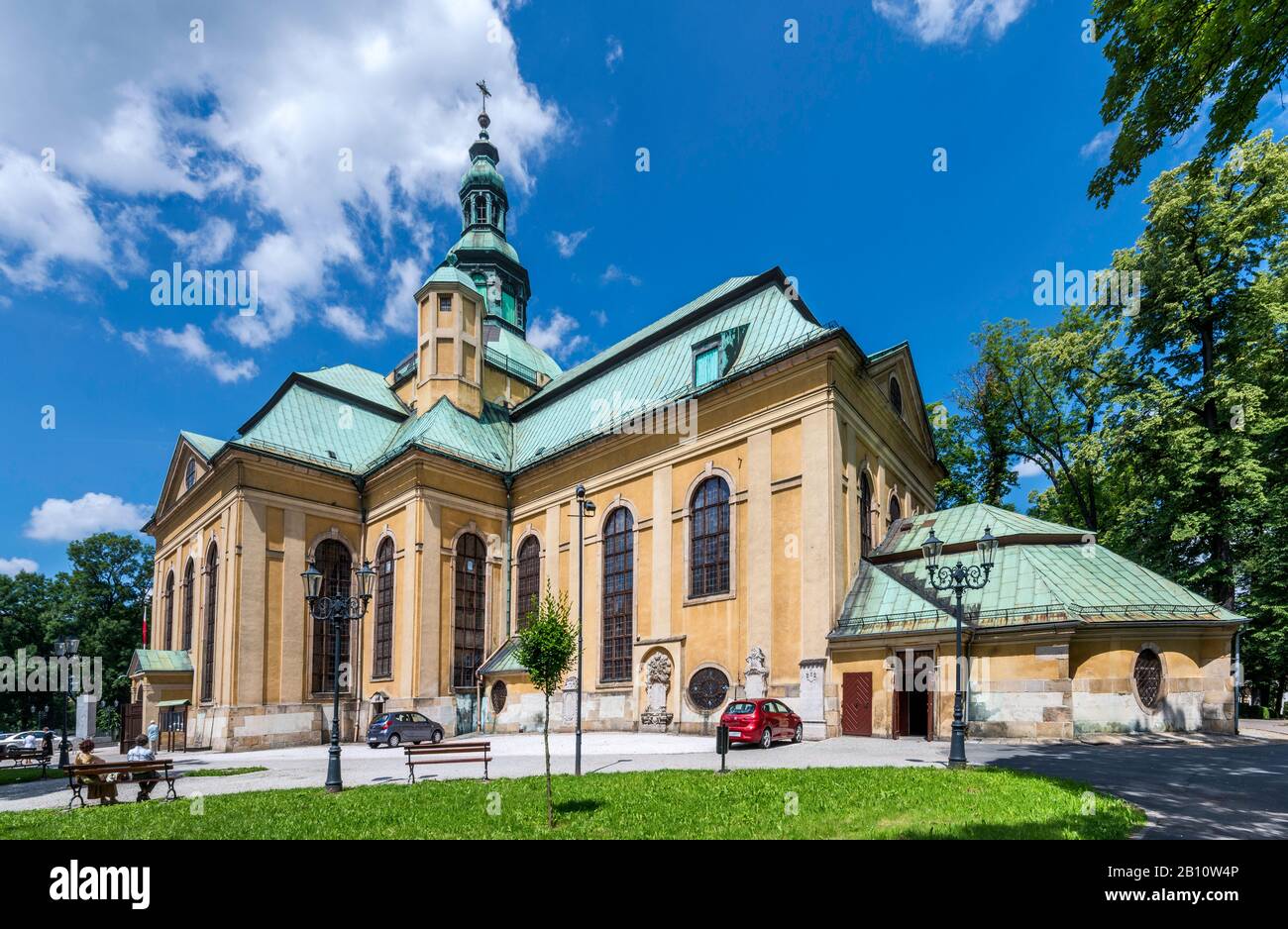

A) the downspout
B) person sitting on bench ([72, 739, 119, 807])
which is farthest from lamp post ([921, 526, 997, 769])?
the downspout

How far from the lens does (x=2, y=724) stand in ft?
199

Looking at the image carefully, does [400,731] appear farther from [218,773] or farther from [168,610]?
[168,610]

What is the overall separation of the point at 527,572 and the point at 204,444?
1652 centimetres

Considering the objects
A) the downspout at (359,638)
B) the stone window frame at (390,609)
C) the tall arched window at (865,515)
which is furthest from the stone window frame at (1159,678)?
the downspout at (359,638)

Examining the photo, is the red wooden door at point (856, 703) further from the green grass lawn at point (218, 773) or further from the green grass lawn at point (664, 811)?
the green grass lawn at point (218, 773)

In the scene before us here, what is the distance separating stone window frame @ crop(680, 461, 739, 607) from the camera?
78.4ft

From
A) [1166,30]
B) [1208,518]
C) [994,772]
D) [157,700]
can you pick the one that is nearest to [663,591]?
[994,772]

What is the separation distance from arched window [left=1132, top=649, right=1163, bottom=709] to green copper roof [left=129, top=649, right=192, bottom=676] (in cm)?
3542

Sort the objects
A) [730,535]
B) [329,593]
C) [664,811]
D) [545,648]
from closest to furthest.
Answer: [664,811]
[545,648]
[730,535]
[329,593]

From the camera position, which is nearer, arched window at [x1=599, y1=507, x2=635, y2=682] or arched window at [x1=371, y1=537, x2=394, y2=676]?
arched window at [x1=599, y1=507, x2=635, y2=682]

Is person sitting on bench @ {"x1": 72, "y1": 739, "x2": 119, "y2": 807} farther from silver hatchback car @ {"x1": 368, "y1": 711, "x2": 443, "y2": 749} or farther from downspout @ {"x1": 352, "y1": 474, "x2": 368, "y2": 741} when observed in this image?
downspout @ {"x1": 352, "y1": 474, "x2": 368, "y2": 741}

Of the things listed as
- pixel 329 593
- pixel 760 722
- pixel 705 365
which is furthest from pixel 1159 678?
pixel 329 593

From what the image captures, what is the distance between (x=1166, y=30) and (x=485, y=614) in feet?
96.7

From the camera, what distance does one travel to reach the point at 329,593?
102 ft
